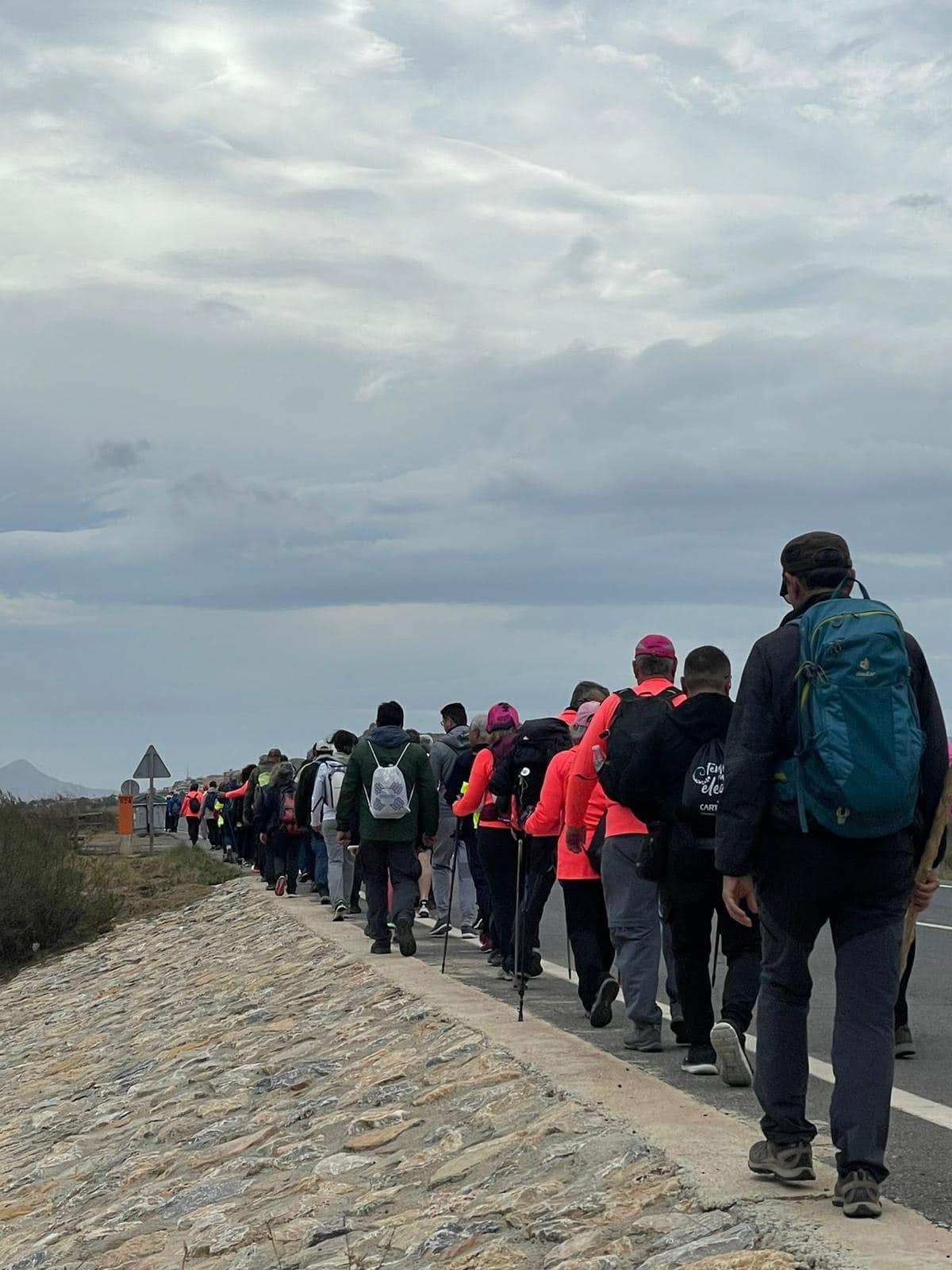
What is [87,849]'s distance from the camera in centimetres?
5362

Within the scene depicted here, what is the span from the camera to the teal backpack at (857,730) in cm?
536

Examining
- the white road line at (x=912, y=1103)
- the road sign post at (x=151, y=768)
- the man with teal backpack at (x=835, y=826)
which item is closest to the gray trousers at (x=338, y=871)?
the white road line at (x=912, y=1103)

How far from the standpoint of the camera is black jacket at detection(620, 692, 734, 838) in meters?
8.30

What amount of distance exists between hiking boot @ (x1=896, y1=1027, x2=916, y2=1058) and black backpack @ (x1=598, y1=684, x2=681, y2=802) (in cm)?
228

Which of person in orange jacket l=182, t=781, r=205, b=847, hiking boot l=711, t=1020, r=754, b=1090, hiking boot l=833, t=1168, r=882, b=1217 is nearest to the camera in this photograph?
hiking boot l=833, t=1168, r=882, b=1217

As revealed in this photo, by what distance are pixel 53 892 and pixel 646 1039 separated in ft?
70.1

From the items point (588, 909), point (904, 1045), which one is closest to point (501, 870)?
point (588, 909)

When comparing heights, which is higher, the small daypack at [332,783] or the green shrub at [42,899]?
the small daypack at [332,783]

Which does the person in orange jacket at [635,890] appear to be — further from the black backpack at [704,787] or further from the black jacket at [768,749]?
the black jacket at [768,749]

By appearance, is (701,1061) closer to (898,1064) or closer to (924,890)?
(898,1064)

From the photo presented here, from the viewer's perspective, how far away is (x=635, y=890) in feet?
30.4

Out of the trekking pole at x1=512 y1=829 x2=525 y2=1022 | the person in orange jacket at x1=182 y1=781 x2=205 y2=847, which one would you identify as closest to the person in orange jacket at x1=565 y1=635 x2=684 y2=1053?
the trekking pole at x1=512 y1=829 x2=525 y2=1022

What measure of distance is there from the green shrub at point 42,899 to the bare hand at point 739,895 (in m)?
23.5

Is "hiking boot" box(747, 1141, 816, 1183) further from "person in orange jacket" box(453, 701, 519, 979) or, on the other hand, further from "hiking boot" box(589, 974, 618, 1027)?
"person in orange jacket" box(453, 701, 519, 979)
